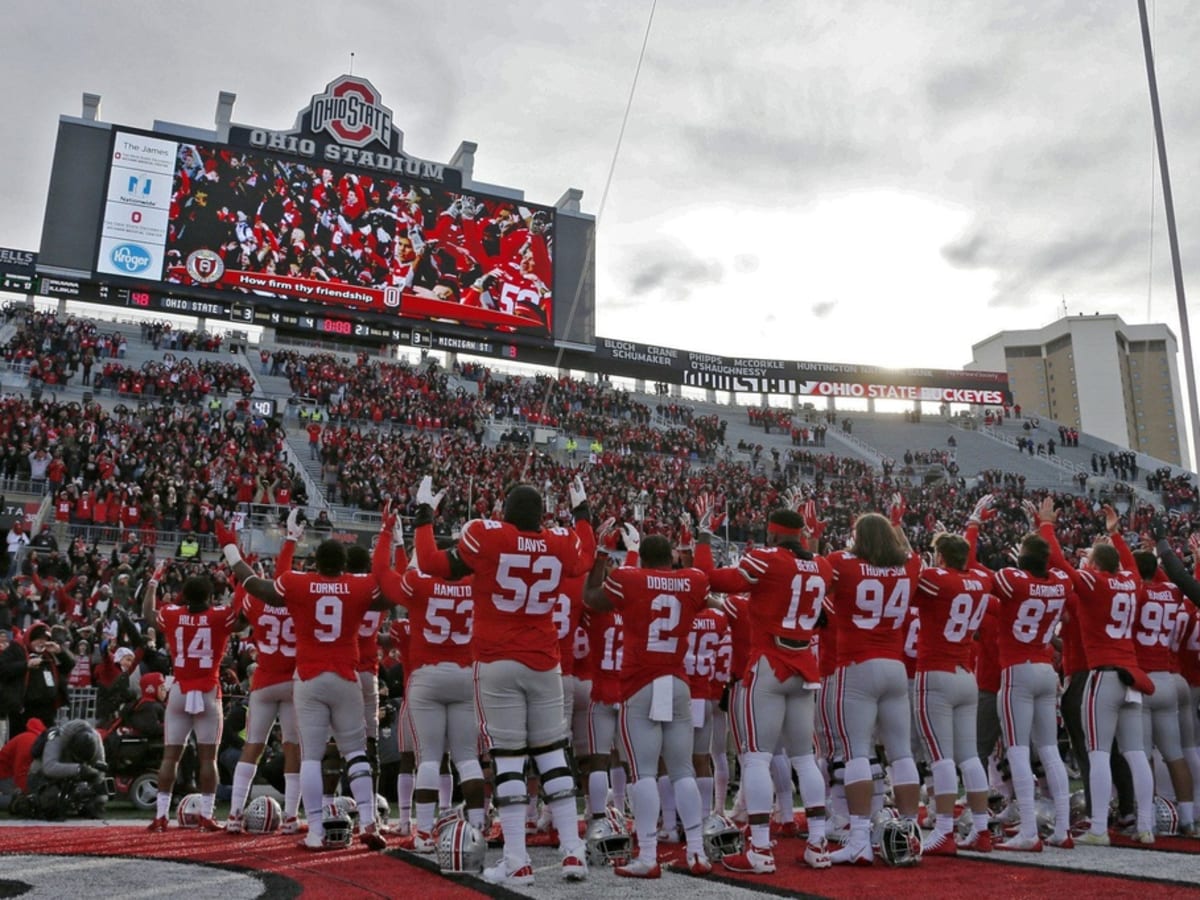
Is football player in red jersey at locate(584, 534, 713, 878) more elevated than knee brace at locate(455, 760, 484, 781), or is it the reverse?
football player in red jersey at locate(584, 534, 713, 878)

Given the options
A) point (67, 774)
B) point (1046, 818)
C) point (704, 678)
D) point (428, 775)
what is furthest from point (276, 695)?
point (1046, 818)

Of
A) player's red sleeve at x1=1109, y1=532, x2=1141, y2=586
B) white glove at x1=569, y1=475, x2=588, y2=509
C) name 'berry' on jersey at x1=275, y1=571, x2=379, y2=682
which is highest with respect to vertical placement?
white glove at x1=569, y1=475, x2=588, y2=509

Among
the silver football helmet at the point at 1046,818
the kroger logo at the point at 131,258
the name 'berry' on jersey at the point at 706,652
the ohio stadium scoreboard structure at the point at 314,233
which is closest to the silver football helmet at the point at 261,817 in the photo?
the name 'berry' on jersey at the point at 706,652

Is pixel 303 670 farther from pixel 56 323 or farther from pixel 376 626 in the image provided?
pixel 56 323

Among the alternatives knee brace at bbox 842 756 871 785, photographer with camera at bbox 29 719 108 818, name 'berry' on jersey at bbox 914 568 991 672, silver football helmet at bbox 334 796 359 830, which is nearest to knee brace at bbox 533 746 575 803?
knee brace at bbox 842 756 871 785

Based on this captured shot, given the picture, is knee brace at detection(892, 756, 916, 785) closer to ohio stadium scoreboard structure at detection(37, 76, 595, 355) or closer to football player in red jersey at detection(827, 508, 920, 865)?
football player in red jersey at detection(827, 508, 920, 865)

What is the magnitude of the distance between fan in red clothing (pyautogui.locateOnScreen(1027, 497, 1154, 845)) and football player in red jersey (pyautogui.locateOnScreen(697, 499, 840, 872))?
2.25 m

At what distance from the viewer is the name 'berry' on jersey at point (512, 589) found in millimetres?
5707

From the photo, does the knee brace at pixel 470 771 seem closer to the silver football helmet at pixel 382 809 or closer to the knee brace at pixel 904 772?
the silver football helmet at pixel 382 809

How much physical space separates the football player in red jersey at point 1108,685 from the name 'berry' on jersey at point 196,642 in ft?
21.9

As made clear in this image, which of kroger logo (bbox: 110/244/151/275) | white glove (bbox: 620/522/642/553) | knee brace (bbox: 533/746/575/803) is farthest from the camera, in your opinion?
kroger logo (bbox: 110/244/151/275)

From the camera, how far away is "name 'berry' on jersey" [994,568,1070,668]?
730 cm

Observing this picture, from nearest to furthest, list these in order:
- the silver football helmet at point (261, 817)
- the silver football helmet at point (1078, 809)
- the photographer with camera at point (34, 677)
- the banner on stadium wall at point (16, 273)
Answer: the silver football helmet at point (261, 817) < the silver football helmet at point (1078, 809) < the photographer with camera at point (34, 677) < the banner on stadium wall at point (16, 273)

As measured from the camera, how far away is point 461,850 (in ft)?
18.7
